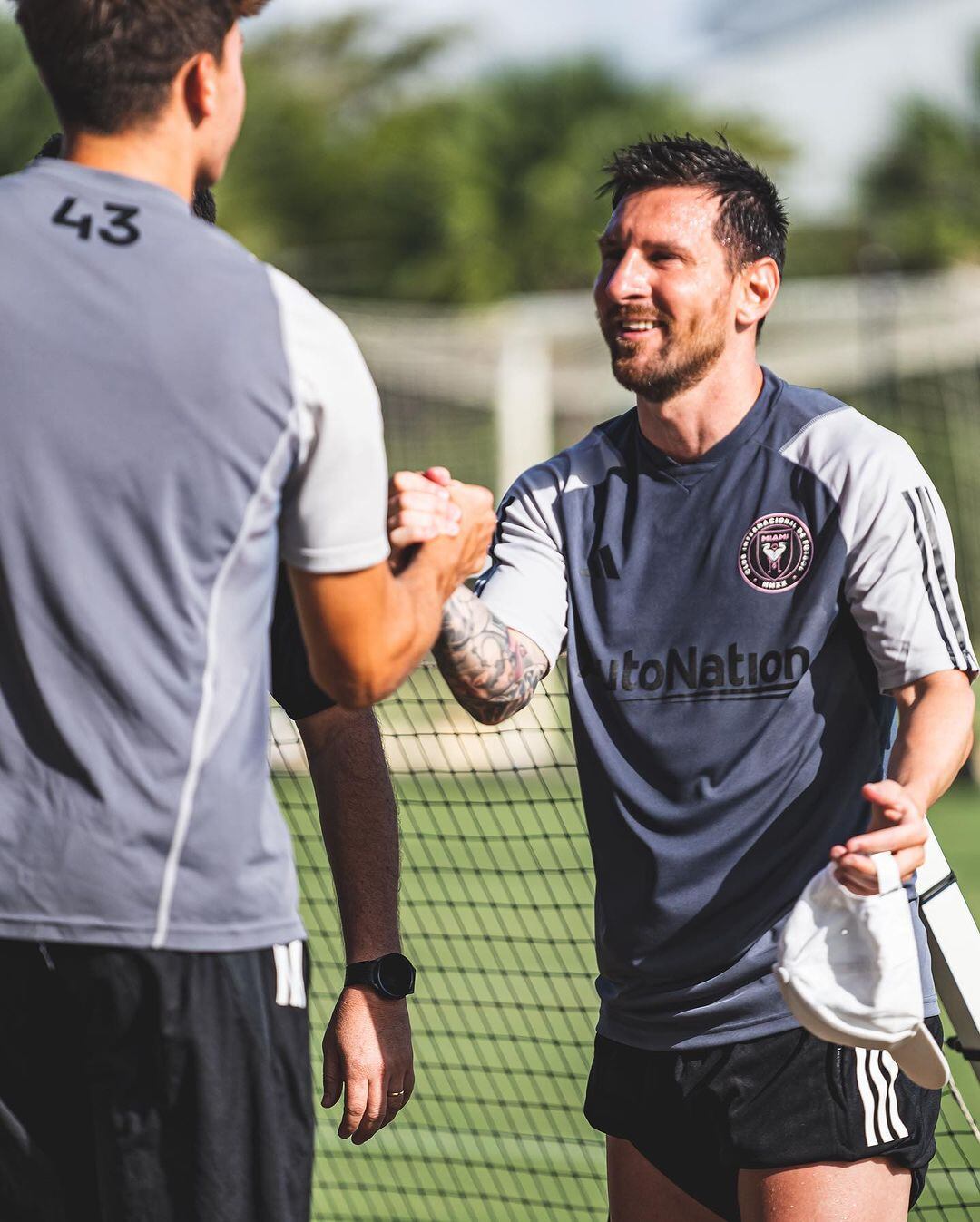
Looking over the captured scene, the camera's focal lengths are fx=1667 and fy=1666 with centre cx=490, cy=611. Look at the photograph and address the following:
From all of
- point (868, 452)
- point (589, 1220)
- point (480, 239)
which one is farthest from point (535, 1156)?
point (480, 239)

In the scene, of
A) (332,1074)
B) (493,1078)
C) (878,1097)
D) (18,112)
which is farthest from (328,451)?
(18,112)

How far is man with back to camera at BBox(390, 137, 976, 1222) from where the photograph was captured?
2.92 metres

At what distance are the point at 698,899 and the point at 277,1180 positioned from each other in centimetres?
108

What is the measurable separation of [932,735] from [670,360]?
2.82ft

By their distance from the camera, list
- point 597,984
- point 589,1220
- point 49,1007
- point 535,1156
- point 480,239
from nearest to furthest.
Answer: point 49,1007
point 597,984
point 589,1220
point 535,1156
point 480,239

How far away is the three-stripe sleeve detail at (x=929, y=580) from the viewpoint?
2861mm

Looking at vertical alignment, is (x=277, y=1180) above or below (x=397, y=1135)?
above

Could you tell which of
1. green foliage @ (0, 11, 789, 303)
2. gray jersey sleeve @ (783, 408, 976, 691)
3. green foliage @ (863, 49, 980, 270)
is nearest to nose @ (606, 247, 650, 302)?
gray jersey sleeve @ (783, 408, 976, 691)

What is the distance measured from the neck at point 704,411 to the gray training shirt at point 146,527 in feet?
3.93

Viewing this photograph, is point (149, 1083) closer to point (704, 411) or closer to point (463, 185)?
point (704, 411)

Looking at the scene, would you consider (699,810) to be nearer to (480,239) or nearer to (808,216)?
(480,239)

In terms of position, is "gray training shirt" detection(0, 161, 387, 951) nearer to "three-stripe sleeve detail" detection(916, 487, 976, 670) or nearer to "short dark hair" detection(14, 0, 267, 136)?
"short dark hair" detection(14, 0, 267, 136)

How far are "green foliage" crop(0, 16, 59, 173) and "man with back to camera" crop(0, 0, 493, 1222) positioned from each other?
63.4 feet

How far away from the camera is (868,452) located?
299cm
